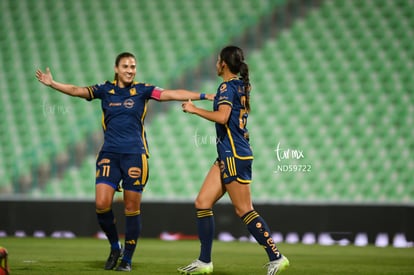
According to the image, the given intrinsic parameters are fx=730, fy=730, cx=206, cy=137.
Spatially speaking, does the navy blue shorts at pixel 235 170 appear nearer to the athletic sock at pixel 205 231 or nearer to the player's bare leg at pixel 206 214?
the player's bare leg at pixel 206 214

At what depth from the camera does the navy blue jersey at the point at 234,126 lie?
18.6ft

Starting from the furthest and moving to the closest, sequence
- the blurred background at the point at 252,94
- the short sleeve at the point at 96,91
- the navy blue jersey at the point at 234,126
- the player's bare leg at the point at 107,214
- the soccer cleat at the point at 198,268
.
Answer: the blurred background at the point at 252,94, the short sleeve at the point at 96,91, the player's bare leg at the point at 107,214, the soccer cleat at the point at 198,268, the navy blue jersey at the point at 234,126

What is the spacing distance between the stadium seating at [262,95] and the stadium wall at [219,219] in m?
0.61

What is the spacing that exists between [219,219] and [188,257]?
2.86 m

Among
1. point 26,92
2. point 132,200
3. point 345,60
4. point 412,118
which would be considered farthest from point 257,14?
point 132,200

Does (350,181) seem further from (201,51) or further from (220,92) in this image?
(220,92)

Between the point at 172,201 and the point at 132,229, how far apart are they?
4.56m

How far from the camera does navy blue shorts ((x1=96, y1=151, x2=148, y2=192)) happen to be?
6.30m

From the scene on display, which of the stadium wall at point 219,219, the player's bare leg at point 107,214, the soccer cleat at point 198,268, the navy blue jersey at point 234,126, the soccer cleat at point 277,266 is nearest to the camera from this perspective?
the soccer cleat at point 277,266

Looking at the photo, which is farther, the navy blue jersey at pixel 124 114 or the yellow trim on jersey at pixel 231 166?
the navy blue jersey at pixel 124 114

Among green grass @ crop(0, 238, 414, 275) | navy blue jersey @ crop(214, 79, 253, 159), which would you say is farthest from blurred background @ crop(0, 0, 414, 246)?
navy blue jersey @ crop(214, 79, 253, 159)

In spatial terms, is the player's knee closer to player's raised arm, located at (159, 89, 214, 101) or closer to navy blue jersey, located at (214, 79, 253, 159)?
player's raised arm, located at (159, 89, 214, 101)

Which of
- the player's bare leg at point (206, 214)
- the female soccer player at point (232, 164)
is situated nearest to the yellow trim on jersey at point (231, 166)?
the female soccer player at point (232, 164)

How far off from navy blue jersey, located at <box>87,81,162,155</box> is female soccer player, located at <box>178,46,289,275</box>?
35.5 inches
